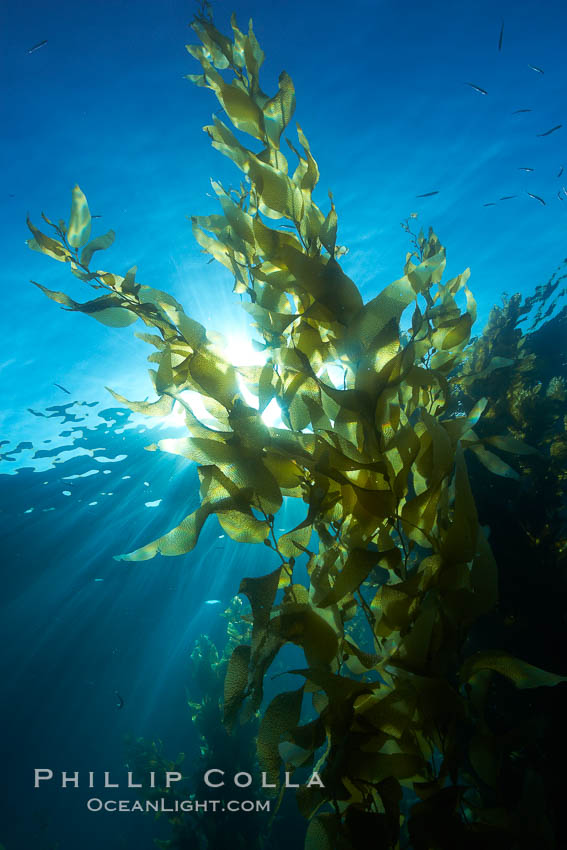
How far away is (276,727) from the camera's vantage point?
77 centimetres

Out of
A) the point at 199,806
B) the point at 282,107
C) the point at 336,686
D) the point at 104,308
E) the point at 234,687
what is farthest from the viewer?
the point at 199,806

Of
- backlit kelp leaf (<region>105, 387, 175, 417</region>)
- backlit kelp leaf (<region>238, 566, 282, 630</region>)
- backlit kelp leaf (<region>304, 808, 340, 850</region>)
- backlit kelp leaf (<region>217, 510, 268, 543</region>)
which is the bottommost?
backlit kelp leaf (<region>304, 808, 340, 850</region>)

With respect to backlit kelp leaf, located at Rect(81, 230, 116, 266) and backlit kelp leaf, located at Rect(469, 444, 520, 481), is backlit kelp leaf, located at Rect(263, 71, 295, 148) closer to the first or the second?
backlit kelp leaf, located at Rect(81, 230, 116, 266)

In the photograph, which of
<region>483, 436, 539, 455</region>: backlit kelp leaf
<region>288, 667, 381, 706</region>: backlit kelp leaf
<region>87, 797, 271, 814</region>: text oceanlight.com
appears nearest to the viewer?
<region>288, 667, 381, 706</region>: backlit kelp leaf

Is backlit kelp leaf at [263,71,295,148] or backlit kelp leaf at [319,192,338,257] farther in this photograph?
backlit kelp leaf at [263,71,295,148]

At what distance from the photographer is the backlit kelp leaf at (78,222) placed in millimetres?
1055

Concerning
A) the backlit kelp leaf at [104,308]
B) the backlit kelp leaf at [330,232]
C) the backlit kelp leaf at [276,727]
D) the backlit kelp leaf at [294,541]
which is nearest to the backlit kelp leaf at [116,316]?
the backlit kelp leaf at [104,308]

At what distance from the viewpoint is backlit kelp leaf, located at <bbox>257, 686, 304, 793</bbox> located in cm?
76

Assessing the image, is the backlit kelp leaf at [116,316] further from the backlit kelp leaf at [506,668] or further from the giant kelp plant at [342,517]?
the backlit kelp leaf at [506,668]

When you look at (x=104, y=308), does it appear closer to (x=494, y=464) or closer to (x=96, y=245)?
(x=96, y=245)

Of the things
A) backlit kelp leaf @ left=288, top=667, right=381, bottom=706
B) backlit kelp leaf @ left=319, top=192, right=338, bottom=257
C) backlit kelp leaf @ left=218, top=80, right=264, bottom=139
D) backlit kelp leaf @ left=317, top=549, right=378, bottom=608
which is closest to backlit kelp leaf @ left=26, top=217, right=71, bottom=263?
backlit kelp leaf @ left=218, top=80, right=264, bottom=139

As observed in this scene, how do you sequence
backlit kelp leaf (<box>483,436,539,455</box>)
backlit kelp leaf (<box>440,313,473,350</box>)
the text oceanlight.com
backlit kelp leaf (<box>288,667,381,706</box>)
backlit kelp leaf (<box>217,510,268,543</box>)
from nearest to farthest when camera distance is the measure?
backlit kelp leaf (<box>288,667,381,706</box>) < backlit kelp leaf (<box>217,510,268,543</box>) < backlit kelp leaf (<box>483,436,539,455</box>) < backlit kelp leaf (<box>440,313,473,350</box>) < the text oceanlight.com

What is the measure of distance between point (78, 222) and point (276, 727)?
139 centimetres

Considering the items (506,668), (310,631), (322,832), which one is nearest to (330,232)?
(310,631)
